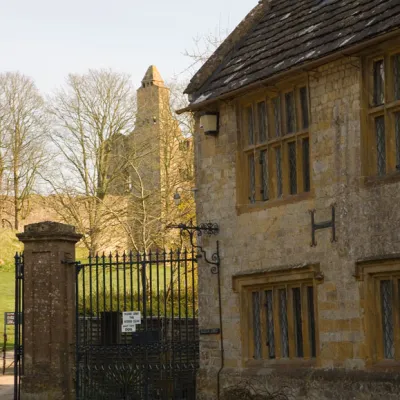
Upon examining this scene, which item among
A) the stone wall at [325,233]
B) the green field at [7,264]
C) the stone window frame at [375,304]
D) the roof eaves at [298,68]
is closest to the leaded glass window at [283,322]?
the stone wall at [325,233]

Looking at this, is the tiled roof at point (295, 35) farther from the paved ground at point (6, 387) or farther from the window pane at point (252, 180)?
the paved ground at point (6, 387)

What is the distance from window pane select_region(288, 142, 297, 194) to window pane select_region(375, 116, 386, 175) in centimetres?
173

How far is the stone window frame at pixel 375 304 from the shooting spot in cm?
1240

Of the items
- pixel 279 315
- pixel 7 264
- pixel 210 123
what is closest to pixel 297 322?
pixel 279 315

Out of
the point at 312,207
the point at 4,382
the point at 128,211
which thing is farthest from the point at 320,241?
the point at 128,211

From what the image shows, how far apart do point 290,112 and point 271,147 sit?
635mm

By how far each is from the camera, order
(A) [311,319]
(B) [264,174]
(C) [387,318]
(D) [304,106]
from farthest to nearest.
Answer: (B) [264,174] < (D) [304,106] < (A) [311,319] < (C) [387,318]

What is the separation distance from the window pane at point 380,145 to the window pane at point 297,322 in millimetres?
2408

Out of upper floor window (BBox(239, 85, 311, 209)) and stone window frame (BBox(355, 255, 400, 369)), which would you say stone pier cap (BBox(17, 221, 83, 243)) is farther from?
stone window frame (BBox(355, 255, 400, 369))

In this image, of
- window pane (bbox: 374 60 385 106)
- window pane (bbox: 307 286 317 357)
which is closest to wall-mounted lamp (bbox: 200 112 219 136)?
window pane (bbox: 307 286 317 357)

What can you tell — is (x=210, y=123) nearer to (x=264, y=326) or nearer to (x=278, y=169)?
(x=278, y=169)

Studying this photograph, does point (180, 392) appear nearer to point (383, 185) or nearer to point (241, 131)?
point (241, 131)

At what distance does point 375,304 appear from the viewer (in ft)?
41.6

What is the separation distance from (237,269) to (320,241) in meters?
2.03
